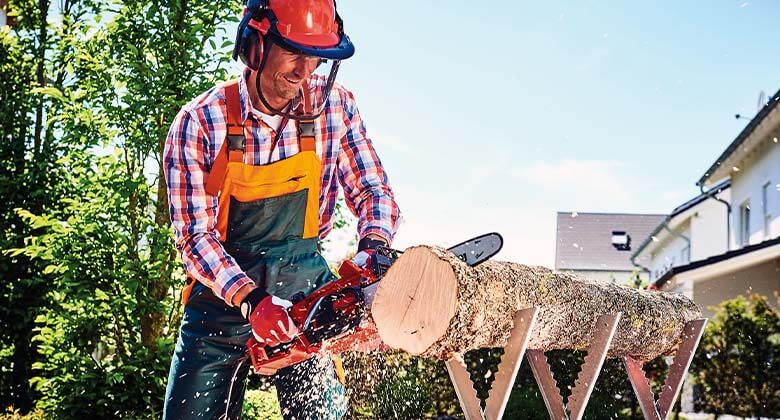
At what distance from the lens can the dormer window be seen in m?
30.2

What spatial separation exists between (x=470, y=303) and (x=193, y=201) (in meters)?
0.82

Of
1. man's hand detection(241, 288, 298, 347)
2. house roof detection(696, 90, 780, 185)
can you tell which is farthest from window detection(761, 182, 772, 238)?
man's hand detection(241, 288, 298, 347)

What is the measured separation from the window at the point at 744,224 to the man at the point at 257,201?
412 inches

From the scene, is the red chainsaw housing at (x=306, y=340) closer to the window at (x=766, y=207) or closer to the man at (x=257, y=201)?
the man at (x=257, y=201)

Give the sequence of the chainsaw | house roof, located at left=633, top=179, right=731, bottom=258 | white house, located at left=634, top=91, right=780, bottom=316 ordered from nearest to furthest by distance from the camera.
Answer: the chainsaw → white house, located at left=634, top=91, right=780, bottom=316 → house roof, located at left=633, top=179, right=731, bottom=258

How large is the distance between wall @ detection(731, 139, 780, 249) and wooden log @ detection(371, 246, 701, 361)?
8.04 m

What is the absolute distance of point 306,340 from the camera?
2223 mm

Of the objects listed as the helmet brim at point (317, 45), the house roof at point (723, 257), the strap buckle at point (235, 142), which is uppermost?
the helmet brim at point (317, 45)

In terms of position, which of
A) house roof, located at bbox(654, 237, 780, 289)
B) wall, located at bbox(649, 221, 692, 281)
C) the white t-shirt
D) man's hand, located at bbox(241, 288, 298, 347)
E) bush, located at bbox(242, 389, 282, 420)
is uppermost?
the white t-shirt

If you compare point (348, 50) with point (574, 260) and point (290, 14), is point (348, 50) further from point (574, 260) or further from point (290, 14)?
point (574, 260)

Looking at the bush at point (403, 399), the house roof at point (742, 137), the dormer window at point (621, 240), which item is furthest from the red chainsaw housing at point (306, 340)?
the dormer window at point (621, 240)

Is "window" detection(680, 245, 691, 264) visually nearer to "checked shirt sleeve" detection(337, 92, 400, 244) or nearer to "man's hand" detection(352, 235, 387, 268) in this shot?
Result: "checked shirt sleeve" detection(337, 92, 400, 244)

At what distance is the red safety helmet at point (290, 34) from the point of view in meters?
2.54

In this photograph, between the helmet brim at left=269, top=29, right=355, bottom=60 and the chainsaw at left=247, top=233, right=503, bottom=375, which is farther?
the helmet brim at left=269, top=29, right=355, bottom=60
